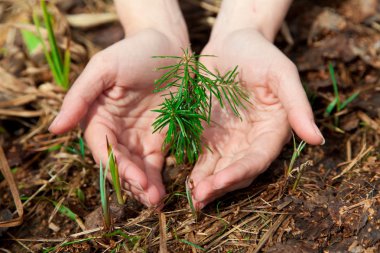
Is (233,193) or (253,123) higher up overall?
(253,123)

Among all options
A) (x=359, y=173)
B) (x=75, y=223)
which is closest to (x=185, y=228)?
(x=75, y=223)

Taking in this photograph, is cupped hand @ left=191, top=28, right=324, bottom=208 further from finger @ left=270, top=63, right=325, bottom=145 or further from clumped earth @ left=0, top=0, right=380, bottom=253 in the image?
clumped earth @ left=0, top=0, right=380, bottom=253

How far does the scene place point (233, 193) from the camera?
2178 millimetres

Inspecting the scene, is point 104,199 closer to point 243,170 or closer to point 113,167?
point 113,167

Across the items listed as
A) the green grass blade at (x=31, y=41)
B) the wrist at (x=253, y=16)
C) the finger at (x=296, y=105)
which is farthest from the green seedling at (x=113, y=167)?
the green grass blade at (x=31, y=41)

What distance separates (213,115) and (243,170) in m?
0.46

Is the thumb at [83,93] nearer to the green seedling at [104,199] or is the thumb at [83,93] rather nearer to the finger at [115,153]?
the finger at [115,153]

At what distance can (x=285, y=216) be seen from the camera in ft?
6.61

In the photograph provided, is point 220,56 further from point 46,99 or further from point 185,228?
point 46,99

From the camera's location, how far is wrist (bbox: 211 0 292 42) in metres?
2.67

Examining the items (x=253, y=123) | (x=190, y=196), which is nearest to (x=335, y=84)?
(x=253, y=123)

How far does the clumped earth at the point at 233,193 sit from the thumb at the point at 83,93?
0.45 m

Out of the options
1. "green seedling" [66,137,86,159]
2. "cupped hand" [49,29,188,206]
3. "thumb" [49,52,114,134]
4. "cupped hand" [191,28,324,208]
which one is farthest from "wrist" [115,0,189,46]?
"green seedling" [66,137,86,159]

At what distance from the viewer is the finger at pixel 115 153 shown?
77.1 inches
